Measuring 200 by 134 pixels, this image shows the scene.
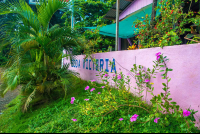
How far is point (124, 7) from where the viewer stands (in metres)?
6.79

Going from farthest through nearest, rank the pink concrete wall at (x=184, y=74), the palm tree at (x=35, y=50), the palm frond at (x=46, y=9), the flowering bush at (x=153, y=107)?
1. the palm frond at (x=46, y=9)
2. the palm tree at (x=35, y=50)
3. the pink concrete wall at (x=184, y=74)
4. the flowering bush at (x=153, y=107)

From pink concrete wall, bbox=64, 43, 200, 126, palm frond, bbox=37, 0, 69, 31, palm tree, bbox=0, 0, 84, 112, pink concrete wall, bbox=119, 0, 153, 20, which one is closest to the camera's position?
pink concrete wall, bbox=64, 43, 200, 126

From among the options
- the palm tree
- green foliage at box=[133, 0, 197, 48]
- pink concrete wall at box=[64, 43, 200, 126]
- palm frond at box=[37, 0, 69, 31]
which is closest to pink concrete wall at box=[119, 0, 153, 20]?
green foliage at box=[133, 0, 197, 48]

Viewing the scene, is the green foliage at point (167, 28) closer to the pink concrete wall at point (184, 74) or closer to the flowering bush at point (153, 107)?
the pink concrete wall at point (184, 74)

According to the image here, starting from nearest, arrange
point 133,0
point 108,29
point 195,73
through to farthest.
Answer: point 195,73 < point 133,0 < point 108,29

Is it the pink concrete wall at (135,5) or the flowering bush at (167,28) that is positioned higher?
the pink concrete wall at (135,5)

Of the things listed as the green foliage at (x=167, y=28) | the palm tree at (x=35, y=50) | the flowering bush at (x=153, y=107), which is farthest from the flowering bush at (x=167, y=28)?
the palm tree at (x=35, y=50)

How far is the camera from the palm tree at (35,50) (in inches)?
123

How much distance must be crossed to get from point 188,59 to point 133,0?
4.83 meters

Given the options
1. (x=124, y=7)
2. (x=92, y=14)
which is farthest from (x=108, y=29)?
(x=92, y=14)

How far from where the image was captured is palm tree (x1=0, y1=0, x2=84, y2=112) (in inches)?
123

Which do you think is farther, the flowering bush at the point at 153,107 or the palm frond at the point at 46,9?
the palm frond at the point at 46,9

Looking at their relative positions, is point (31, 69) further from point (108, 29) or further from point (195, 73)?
point (108, 29)

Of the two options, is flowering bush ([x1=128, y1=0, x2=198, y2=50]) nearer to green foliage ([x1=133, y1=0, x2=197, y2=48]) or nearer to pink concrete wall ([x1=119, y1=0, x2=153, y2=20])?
green foliage ([x1=133, y1=0, x2=197, y2=48])
